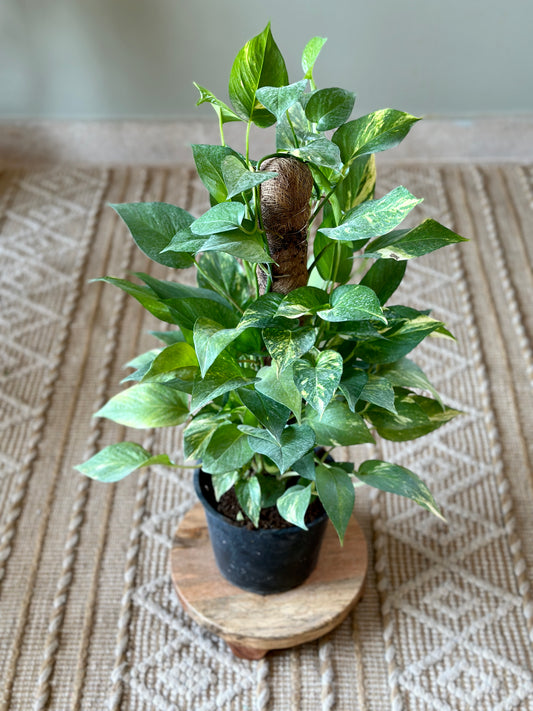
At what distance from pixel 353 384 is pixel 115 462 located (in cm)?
31

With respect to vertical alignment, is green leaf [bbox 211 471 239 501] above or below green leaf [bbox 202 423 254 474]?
Result: below

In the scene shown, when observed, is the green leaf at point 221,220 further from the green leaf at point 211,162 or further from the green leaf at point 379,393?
the green leaf at point 379,393

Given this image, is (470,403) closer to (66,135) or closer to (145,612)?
(145,612)

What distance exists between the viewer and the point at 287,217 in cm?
64

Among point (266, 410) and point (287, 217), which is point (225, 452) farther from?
point (287, 217)

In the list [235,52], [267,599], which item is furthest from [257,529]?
[235,52]

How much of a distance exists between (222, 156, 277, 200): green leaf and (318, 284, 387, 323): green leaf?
Answer: 12 cm

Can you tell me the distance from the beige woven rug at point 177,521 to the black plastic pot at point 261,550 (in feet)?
0.37

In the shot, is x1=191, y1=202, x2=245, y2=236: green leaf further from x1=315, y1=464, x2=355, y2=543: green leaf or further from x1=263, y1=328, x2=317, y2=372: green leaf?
x1=315, y1=464, x2=355, y2=543: green leaf

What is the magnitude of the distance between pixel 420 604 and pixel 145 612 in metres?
0.37

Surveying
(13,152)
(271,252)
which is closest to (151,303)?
(271,252)

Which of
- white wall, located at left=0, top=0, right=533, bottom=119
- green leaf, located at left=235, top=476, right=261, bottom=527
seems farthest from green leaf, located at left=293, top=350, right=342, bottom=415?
white wall, located at left=0, top=0, right=533, bottom=119

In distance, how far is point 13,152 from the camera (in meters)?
1.80

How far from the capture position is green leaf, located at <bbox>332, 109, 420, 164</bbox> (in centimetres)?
62
